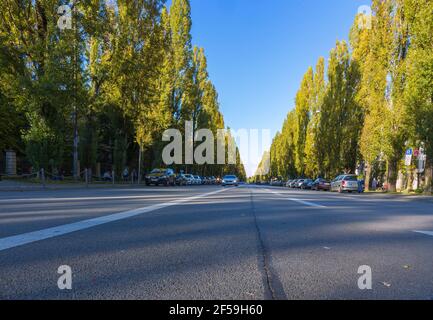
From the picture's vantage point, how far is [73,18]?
73.2 ft

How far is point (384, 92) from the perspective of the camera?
2600cm

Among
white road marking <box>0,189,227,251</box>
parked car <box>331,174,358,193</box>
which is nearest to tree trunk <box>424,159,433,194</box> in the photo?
parked car <box>331,174,358,193</box>

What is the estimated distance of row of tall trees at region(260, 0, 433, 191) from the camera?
823 inches

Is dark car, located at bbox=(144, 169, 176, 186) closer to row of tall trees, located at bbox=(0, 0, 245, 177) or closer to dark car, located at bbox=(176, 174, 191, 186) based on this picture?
row of tall trees, located at bbox=(0, 0, 245, 177)

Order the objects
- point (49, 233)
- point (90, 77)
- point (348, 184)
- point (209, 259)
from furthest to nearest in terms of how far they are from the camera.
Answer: point (348, 184), point (90, 77), point (49, 233), point (209, 259)

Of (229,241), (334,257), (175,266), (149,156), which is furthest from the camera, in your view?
(149,156)

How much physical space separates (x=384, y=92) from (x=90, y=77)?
23.0m

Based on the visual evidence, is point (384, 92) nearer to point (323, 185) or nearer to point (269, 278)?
point (323, 185)

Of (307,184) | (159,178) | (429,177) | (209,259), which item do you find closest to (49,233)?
(209,259)

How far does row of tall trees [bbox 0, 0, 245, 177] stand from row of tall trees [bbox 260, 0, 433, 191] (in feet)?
57.9
